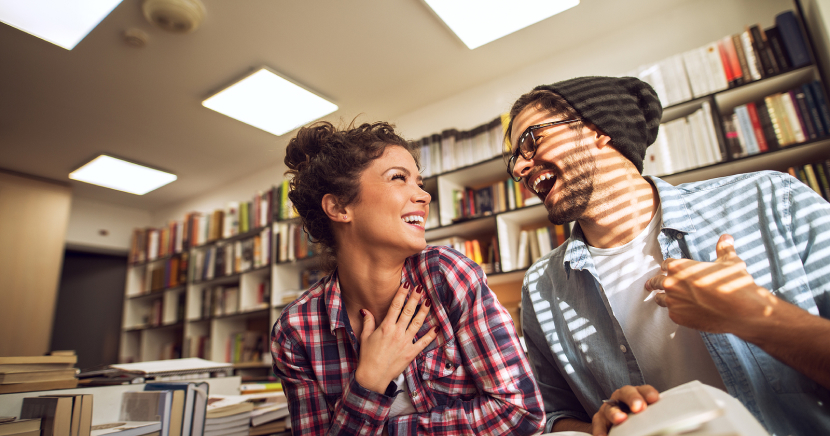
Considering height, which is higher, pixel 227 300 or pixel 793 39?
pixel 793 39

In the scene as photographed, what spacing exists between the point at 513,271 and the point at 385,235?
5.87ft

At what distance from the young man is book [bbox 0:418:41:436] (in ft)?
4.64

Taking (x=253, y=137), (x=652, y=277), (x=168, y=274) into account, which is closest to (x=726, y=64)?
(x=652, y=277)

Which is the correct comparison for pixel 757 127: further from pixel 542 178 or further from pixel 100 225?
pixel 100 225

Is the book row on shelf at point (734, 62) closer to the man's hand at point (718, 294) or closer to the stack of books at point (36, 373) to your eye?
the man's hand at point (718, 294)

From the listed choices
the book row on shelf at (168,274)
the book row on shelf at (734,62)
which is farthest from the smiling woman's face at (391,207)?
the book row on shelf at (168,274)

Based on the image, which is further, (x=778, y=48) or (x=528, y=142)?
(x=778, y=48)

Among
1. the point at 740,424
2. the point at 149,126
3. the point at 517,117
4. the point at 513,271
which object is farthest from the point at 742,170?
the point at 149,126

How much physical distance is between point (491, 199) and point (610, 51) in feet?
4.46

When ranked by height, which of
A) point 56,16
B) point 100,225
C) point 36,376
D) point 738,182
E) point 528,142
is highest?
point 56,16

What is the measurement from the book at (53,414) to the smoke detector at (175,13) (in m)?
2.17

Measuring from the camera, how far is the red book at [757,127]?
2.19 m

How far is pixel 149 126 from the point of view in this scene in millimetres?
3906

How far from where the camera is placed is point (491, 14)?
276cm
